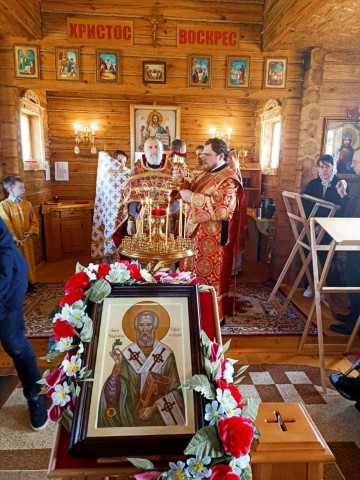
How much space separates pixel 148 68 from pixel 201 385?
15.2ft

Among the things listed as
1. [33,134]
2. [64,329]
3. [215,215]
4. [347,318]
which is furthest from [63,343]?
[33,134]

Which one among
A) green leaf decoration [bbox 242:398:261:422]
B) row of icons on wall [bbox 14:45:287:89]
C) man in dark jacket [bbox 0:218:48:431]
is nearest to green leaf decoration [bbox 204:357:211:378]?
green leaf decoration [bbox 242:398:261:422]

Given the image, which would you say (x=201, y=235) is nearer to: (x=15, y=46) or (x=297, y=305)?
(x=297, y=305)

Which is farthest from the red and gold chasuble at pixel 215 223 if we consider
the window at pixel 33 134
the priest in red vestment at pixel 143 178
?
the window at pixel 33 134

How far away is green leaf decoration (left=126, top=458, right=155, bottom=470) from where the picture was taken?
37.2 inches

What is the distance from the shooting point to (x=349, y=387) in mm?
2551

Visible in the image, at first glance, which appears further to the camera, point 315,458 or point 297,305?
point 297,305

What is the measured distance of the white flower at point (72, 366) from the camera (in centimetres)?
109

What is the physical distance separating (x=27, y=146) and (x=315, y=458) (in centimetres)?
640

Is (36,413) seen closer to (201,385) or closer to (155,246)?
(155,246)

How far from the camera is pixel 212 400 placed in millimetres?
1076

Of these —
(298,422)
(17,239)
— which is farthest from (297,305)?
(17,239)

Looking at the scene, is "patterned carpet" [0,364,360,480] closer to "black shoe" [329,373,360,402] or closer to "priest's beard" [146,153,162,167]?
"black shoe" [329,373,360,402]

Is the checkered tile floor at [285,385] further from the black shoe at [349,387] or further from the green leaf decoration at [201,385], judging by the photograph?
the green leaf decoration at [201,385]
